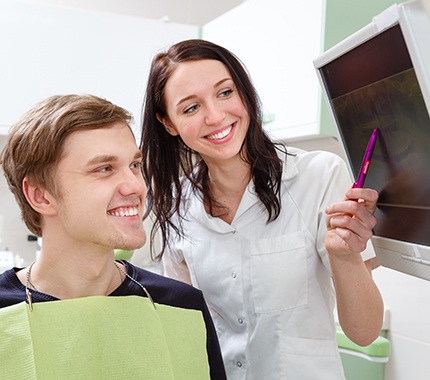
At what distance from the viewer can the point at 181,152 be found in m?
1.58

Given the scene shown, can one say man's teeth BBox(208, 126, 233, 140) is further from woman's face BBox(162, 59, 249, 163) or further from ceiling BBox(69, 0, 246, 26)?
ceiling BBox(69, 0, 246, 26)

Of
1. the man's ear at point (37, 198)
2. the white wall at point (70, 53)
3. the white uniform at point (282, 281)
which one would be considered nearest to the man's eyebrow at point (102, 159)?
the man's ear at point (37, 198)

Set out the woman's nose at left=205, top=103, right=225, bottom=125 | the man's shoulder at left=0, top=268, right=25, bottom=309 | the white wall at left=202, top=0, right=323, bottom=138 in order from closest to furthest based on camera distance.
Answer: the man's shoulder at left=0, top=268, right=25, bottom=309
the woman's nose at left=205, top=103, right=225, bottom=125
the white wall at left=202, top=0, right=323, bottom=138

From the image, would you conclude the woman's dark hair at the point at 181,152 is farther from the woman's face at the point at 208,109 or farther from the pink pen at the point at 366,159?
the pink pen at the point at 366,159

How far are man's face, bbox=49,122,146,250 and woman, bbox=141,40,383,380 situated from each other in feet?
0.69

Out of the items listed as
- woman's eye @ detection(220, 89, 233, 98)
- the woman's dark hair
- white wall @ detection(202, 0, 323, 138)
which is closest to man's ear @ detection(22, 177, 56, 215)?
the woman's dark hair

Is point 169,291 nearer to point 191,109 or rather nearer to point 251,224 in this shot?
point 251,224

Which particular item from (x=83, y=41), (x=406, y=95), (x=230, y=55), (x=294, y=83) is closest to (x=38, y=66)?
(x=83, y=41)

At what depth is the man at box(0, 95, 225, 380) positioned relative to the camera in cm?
123

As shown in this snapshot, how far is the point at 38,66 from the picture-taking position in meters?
2.56

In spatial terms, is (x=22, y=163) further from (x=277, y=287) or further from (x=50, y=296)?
(x=277, y=287)

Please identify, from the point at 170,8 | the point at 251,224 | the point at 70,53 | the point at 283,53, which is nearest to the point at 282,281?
the point at 251,224

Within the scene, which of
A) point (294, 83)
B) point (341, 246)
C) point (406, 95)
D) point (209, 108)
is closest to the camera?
point (406, 95)

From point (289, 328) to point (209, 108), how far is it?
51cm
